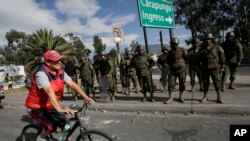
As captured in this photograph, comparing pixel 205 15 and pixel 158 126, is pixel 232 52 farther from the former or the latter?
pixel 205 15

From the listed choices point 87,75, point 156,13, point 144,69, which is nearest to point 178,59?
point 144,69

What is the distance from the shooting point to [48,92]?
469 cm

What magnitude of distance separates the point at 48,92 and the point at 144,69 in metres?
6.08

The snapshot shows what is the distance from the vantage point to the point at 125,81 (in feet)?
45.0

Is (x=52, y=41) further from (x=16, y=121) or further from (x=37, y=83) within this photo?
(x=37, y=83)

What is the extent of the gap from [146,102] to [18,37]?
8990cm

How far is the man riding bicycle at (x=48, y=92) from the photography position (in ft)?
15.6

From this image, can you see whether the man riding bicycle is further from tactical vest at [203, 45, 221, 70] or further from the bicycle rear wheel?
tactical vest at [203, 45, 221, 70]

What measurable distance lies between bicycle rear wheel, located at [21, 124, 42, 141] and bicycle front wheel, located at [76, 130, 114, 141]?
1084mm

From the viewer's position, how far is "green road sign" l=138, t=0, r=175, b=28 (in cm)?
1114

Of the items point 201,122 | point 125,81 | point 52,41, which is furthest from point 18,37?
point 201,122

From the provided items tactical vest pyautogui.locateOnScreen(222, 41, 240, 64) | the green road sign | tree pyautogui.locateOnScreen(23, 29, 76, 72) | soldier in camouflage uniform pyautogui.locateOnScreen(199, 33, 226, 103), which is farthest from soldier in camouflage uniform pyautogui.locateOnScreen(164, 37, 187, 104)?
tree pyautogui.locateOnScreen(23, 29, 76, 72)

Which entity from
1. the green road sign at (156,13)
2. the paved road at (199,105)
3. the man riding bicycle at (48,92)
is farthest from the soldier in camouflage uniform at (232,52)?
the man riding bicycle at (48,92)

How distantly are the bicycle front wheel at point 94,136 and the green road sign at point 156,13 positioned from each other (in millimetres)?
6875
